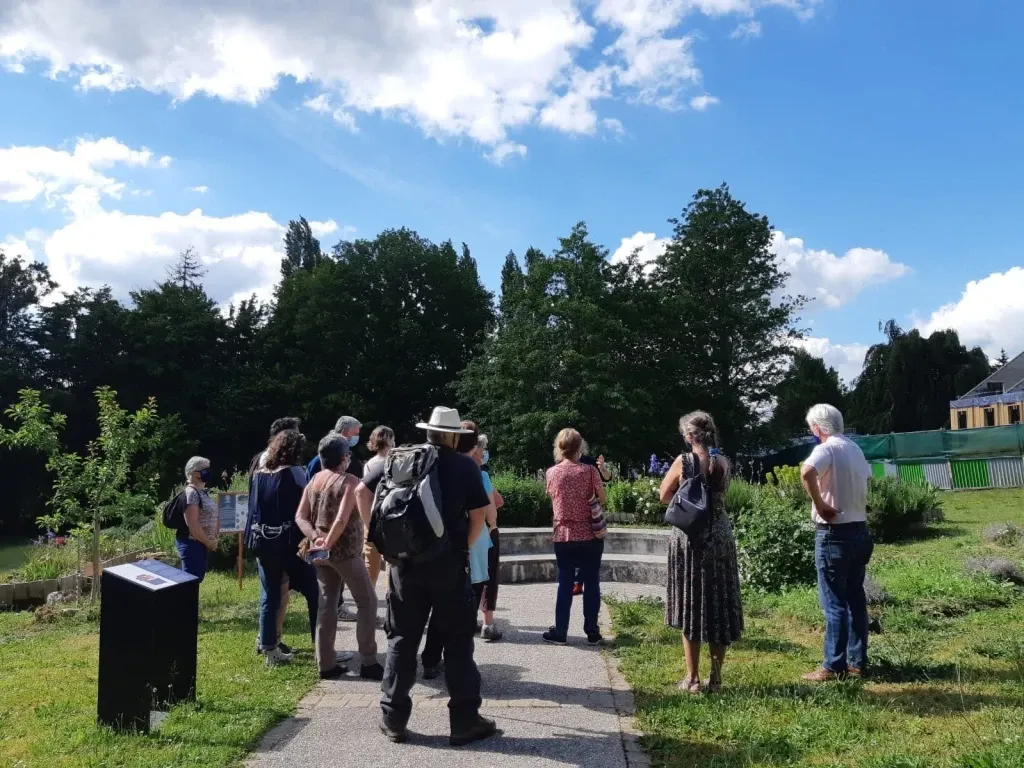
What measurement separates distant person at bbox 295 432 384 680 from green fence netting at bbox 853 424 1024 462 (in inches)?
879

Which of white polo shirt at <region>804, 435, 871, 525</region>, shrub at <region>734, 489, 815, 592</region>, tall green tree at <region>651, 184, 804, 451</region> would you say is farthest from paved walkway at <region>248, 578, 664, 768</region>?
tall green tree at <region>651, 184, 804, 451</region>

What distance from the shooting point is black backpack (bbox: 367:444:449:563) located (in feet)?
13.9

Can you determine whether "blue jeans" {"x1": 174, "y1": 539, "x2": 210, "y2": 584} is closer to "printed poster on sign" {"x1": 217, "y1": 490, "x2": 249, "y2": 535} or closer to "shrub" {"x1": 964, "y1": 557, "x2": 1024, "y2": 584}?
"printed poster on sign" {"x1": 217, "y1": 490, "x2": 249, "y2": 535}

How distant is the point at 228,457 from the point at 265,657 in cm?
3335

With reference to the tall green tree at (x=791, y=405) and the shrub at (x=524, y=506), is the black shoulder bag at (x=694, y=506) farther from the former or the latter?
the tall green tree at (x=791, y=405)

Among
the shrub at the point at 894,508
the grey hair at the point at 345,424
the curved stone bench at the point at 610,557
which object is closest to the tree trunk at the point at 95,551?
the grey hair at the point at 345,424

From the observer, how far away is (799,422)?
44.2 m

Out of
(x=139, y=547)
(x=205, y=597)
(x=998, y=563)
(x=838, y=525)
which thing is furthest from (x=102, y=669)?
(x=139, y=547)

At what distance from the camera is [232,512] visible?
10.3 metres

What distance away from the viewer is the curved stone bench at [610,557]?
33.4ft

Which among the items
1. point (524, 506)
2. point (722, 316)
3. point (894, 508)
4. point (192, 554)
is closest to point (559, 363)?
point (722, 316)

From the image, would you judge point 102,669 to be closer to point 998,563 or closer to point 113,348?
point 998,563

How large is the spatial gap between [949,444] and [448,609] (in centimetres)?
2574

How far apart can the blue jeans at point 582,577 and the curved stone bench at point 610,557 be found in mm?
1986
